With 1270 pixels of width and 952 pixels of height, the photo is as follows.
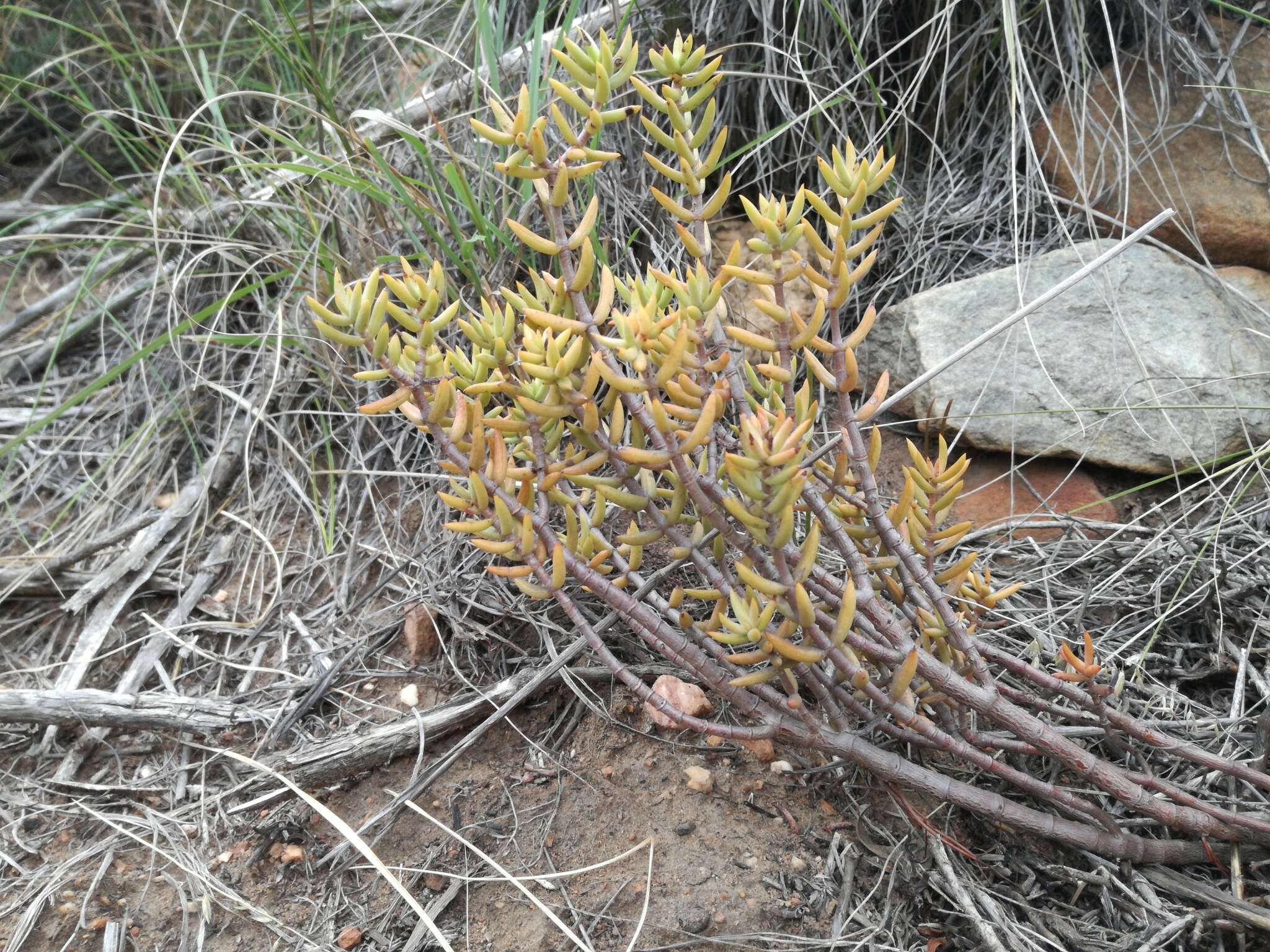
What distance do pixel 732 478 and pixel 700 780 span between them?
0.72 m

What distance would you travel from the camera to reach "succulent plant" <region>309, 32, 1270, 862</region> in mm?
1109

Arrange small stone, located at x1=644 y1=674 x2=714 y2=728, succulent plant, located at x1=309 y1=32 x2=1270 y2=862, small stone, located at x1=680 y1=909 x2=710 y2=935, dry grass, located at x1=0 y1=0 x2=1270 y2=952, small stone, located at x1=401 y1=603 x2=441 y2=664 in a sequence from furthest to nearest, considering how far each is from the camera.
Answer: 1. small stone, located at x1=401 y1=603 x2=441 y2=664
2. small stone, located at x1=644 y1=674 x2=714 y2=728
3. dry grass, located at x1=0 y1=0 x2=1270 y2=952
4. small stone, located at x1=680 y1=909 x2=710 y2=935
5. succulent plant, located at x1=309 y1=32 x2=1270 y2=862

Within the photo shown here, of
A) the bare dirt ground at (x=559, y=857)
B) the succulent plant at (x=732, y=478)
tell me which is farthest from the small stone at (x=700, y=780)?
the succulent plant at (x=732, y=478)

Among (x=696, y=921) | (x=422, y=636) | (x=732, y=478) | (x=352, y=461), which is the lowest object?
(x=696, y=921)

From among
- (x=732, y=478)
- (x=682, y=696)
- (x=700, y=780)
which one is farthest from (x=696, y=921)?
(x=732, y=478)

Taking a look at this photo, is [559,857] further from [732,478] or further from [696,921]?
[732,478]

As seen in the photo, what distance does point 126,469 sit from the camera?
2416 millimetres

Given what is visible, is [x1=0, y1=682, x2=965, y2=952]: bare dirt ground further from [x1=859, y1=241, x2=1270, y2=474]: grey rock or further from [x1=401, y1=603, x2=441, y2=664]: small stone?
[x1=859, y1=241, x2=1270, y2=474]: grey rock

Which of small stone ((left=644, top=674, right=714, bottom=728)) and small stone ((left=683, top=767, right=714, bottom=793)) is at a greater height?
small stone ((left=644, top=674, right=714, bottom=728))

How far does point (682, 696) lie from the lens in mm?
1644

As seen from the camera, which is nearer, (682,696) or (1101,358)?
(682,696)

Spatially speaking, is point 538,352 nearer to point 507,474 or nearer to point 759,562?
point 507,474

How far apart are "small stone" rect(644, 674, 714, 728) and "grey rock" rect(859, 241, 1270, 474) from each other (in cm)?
78

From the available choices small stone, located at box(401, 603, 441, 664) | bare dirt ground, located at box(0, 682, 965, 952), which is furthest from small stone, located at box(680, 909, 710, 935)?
small stone, located at box(401, 603, 441, 664)
